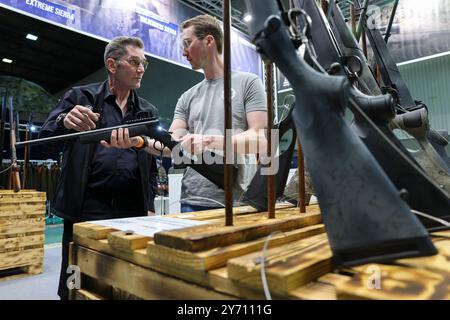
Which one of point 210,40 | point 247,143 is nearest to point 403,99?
point 247,143

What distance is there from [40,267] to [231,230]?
2670mm

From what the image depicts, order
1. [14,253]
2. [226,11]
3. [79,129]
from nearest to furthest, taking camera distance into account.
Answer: [226,11], [79,129], [14,253]

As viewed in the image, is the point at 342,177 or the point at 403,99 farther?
the point at 403,99

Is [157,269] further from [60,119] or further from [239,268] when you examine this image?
[60,119]

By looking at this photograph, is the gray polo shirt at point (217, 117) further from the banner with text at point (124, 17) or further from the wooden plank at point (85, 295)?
the banner with text at point (124, 17)

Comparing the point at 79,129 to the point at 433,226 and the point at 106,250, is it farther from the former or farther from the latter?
the point at 433,226

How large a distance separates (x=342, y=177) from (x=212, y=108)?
31.3 inches

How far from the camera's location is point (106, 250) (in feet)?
1.69

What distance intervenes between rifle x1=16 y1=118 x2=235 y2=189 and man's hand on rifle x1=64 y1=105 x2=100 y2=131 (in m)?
0.06

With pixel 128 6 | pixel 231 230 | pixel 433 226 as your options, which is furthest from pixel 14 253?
pixel 433 226

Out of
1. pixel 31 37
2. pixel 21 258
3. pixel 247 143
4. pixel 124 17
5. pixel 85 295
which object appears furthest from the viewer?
pixel 31 37

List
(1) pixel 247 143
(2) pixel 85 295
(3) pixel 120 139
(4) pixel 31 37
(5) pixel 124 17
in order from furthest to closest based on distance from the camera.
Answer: (4) pixel 31 37 < (5) pixel 124 17 < (3) pixel 120 139 < (1) pixel 247 143 < (2) pixel 85 295

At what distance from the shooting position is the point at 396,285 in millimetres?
285
